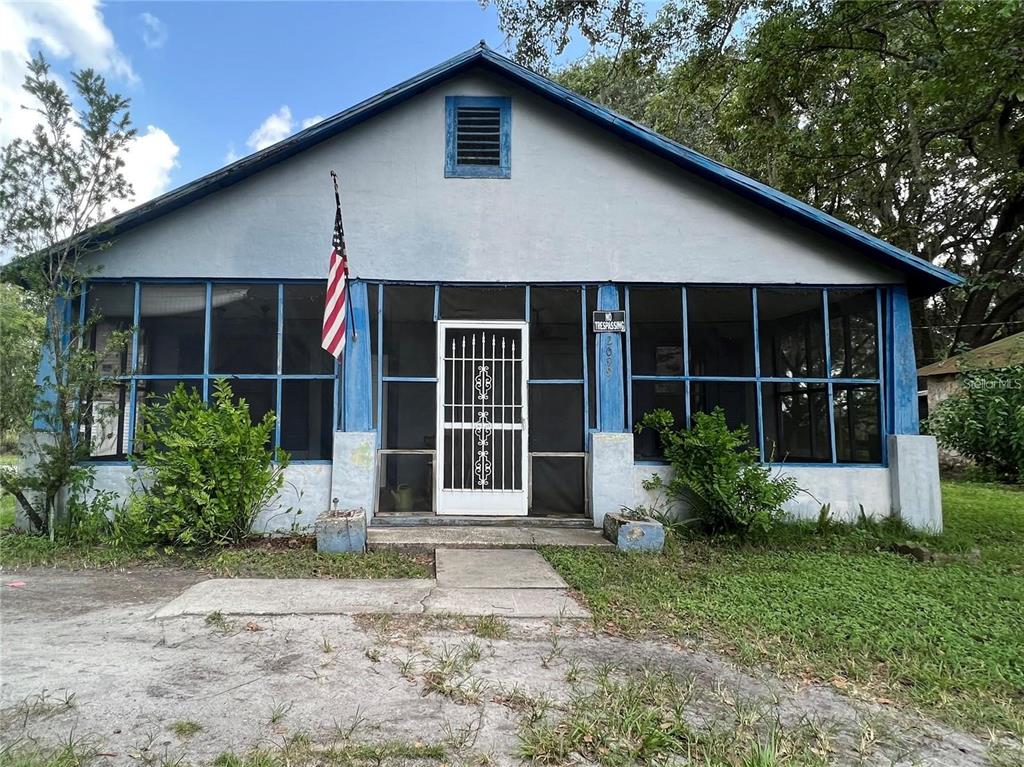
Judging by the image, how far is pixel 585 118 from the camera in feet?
22.1

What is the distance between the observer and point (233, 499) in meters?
5.65

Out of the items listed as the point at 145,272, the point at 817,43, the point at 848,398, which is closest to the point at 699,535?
the point at 848,398

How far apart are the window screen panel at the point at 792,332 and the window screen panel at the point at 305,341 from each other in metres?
6.02

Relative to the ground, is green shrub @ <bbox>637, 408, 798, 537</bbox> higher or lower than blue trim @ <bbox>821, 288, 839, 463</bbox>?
lower

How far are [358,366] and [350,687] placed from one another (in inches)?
162

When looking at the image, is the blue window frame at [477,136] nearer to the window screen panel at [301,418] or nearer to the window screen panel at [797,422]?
the window screen panel at [301,418]

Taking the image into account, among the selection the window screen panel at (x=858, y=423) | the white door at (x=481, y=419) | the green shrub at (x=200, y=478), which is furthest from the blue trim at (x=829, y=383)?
the green shrub at (x=200, y=478)

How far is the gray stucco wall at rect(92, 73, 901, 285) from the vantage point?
21.3 feet

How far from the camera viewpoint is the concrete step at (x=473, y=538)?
5.71 meters

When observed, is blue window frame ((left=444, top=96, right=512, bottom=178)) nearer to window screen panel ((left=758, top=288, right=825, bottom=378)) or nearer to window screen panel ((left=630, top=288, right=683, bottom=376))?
window screen panel ((left=630, top=288, right=683, bottom=376))

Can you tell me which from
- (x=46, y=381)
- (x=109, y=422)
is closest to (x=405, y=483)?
(x=109, y=422)

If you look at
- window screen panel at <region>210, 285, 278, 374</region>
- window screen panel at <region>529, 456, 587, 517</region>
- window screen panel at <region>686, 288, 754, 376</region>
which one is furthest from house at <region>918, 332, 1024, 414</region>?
window screen panel at <region>210, 285, 278, 374</region>

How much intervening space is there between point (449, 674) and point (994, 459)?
13884 mm

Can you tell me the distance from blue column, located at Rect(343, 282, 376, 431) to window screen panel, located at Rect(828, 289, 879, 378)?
5647 millimetres
